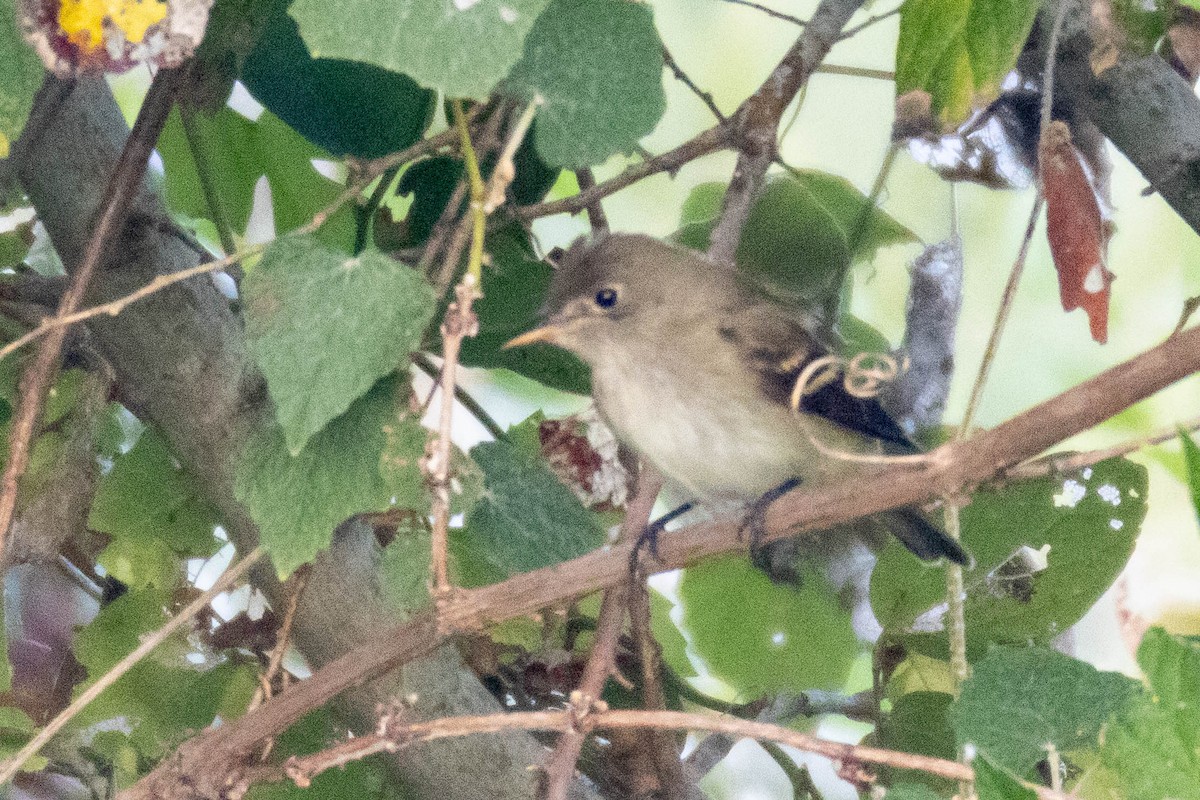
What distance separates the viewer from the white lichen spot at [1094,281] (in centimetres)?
95

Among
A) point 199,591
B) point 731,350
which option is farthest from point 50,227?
point 731,350

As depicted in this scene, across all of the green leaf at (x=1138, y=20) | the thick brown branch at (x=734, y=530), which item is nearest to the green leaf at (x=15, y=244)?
the thick brown branch at (x=734, y=530)

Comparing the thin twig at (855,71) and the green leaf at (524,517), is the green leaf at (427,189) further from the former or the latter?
the thin twig at (855,71)

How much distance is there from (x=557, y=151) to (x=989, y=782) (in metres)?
0.47

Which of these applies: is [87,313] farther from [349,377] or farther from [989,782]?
[989,782]

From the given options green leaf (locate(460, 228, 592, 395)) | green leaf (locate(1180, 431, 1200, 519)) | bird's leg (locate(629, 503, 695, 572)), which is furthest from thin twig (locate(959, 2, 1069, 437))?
green leaf (locate(460, 228, 592, 395))

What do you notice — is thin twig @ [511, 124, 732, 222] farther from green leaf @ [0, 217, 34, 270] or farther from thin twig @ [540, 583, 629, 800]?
green leaf @ [0, 217, 34, 270]

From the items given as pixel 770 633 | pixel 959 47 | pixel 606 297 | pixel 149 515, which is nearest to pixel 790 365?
pixel 606 297

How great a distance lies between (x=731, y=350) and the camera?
132cm

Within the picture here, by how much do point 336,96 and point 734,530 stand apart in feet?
1.69

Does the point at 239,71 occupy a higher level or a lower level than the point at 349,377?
higher

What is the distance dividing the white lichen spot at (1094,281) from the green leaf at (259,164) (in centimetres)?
70

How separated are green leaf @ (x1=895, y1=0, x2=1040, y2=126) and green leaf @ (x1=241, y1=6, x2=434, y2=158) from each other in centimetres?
42

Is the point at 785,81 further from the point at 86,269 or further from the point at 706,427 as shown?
the point at 86,269
